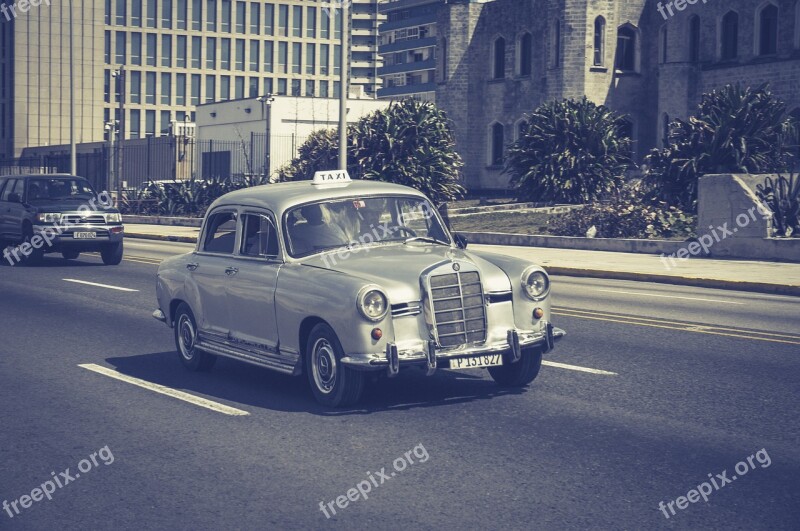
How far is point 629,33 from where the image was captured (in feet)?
176

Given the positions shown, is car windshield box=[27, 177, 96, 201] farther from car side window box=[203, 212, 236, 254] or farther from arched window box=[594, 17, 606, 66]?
arched window box=[594, 17, 606, 66]

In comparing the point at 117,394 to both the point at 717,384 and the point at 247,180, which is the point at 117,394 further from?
the point at 247,180

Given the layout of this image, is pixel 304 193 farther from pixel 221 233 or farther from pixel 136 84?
pixel 136 84

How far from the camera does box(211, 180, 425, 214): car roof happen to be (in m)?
9.73

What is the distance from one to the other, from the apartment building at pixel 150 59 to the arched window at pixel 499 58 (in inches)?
2020

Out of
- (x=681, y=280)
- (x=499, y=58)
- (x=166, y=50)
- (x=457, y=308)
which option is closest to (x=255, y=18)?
(x=166, y=50)

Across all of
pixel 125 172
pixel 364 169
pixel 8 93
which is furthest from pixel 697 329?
pixel 8 93

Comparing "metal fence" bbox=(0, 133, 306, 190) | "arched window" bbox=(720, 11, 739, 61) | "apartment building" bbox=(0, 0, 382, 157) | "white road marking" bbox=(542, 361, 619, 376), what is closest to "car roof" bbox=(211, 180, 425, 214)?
"white road marking" bbox=(542, 361, 619, 376)

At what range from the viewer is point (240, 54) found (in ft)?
391

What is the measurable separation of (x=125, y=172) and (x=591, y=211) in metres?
48.5

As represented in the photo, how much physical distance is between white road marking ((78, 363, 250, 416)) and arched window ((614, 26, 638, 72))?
4570 centimetres

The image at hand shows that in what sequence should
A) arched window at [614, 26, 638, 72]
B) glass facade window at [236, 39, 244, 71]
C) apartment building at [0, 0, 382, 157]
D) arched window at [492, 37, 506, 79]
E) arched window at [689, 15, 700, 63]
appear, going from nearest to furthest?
Answer: 1. arched window at [689, 15, 700, 63]
2. arched window at [614, 26, 638, 72]
3. arched window at [492, 37, 506, 79]
4. apartment building at [0, 0, 382, 157]
5. glass facade window at [236, 39, 244, 71]

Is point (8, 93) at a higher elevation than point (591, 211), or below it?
higher

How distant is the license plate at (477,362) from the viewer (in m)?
8.64
